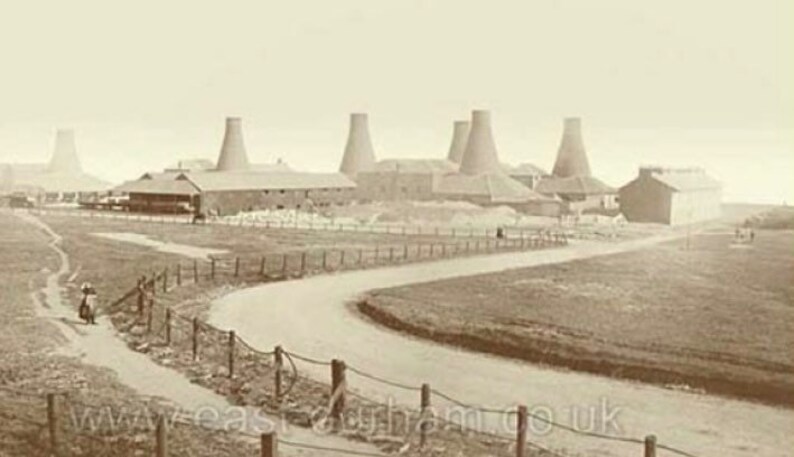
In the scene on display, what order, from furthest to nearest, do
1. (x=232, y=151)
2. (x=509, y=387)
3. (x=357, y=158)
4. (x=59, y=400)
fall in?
(x=357, y=158), (x=232, y=151), (x=509, y=387), (x=59, y=400)

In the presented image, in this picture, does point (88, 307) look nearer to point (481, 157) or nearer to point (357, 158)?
point (481, 157)

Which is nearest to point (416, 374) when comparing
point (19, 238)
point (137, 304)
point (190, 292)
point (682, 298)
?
point (682, 298)

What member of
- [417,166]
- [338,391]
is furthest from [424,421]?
[417,166]

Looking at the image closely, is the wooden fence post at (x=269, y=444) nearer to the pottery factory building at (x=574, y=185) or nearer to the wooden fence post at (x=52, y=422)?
the wooden fence post at (x=52, y=422)

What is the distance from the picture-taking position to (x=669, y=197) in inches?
1929

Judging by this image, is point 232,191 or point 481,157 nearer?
point 232,191

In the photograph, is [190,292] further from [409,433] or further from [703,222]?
[703,222]

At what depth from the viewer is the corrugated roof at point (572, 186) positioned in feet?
195

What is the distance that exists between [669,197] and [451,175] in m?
15.8

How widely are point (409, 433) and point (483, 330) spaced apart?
293 inches

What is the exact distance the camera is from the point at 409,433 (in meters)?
11.5

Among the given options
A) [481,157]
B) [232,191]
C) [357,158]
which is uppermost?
[481,157]

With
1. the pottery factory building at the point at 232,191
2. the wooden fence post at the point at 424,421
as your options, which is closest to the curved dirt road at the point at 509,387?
the wooden fence post at the point at 424,421

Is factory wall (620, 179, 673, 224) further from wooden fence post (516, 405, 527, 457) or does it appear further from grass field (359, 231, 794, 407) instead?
wooden fence post (516, 405, 527, 457)
